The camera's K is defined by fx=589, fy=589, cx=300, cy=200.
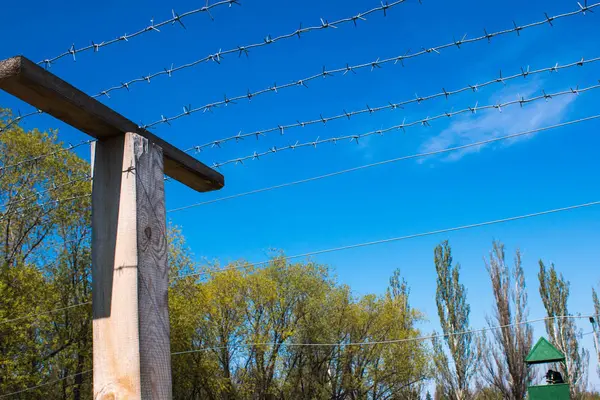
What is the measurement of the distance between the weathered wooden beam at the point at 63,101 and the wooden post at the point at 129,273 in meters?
0.06

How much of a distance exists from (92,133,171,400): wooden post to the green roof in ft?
35.6

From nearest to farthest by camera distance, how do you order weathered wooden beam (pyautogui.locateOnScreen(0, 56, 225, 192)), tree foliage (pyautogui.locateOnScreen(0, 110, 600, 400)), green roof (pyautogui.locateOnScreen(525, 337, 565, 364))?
weathered wooden beam (pyautogui.locateOnScreen(0, 56, 225, 192)), green roof (pyautogui.locateOnScreen(525, 337, 565, 364)), tree foliage (pyautogui.locateOnScreen(0, 110, 600, 400))

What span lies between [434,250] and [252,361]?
39.8 feet

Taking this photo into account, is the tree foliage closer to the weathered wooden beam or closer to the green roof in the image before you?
the green roof

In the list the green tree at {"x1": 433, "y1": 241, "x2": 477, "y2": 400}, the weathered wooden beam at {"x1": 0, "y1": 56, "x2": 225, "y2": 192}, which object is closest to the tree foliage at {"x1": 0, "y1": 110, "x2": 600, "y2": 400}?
the green tree at {"x1": 433, "y1": 241, "x2": 477, "y2": 400}

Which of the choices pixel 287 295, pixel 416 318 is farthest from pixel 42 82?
pixel 416 318

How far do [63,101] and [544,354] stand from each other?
11362 millimetres

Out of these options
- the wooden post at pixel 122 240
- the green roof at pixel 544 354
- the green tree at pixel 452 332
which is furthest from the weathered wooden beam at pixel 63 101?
the green tree at pixel 452 332

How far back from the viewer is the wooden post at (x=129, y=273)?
1.76 meters

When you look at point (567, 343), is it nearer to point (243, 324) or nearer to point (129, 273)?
point (243, 324)

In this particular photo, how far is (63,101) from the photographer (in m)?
1.86

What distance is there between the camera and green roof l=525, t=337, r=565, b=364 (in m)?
11.1

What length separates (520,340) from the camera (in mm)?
25938

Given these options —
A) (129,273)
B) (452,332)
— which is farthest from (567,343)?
(129,273)
